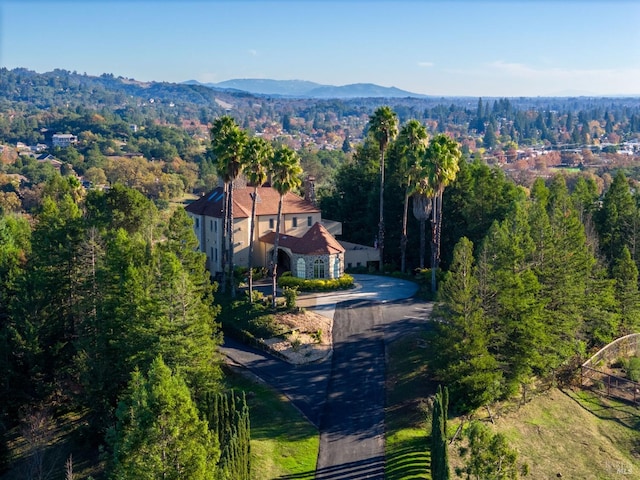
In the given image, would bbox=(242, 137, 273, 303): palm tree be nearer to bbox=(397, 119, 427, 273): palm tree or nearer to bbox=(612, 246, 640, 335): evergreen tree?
bbox=(397, 119, 427, 273): palm tree

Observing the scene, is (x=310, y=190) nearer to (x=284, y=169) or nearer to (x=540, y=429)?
(x=284, y=169)

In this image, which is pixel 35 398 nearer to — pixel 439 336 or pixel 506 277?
pixel 439 336

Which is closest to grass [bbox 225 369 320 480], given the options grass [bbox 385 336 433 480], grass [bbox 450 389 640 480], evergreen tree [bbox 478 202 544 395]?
grass [bbox 385 336 433 480]

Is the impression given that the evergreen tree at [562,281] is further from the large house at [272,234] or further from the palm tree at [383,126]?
the large house at [272,234]

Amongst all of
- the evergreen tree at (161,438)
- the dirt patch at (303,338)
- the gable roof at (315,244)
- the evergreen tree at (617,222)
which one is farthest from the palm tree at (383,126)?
the evergreen tree at (161,438)

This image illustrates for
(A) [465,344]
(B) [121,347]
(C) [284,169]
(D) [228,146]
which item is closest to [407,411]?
(A) [465,344]

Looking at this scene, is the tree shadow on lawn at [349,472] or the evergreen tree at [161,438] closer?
the evergreen tree at [161,438]

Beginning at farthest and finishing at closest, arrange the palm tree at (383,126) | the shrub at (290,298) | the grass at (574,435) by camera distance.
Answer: the palm tree at (383,126) → the shrub at (290,298) → the grass at (574,435)
